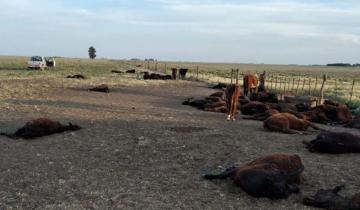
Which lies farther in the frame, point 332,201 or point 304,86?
point 304,86

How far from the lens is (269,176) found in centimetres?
873

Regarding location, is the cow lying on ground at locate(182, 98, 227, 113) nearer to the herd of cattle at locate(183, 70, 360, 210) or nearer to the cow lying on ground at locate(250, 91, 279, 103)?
the herd of cattle at locate(183, 70, 360, 210)

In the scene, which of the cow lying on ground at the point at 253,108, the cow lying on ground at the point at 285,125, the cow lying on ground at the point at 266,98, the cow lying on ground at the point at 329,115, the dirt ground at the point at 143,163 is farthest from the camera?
the cow lying on ground at the point at 266,98

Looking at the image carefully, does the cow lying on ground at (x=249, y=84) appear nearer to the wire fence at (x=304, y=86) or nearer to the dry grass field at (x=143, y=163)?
the wire fence at (x=304, y=86)

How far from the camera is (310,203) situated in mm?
8484

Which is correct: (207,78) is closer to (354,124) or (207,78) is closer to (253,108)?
(253,108)

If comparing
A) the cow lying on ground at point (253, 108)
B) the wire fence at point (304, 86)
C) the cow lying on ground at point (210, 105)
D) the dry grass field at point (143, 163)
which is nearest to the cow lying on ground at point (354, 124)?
the dry grass field at point (143, 163)

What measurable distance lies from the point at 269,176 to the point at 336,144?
14.8 ft

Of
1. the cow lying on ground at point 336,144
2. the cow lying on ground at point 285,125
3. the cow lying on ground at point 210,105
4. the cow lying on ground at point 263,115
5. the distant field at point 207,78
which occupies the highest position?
the cow lying on ground at point 336,144

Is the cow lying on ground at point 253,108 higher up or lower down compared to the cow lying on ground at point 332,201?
lower down

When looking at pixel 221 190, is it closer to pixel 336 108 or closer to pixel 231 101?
pixel 231 101

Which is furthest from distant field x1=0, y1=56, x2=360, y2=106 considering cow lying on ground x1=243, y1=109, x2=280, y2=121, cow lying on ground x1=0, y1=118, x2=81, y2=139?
cow lying on ground x1=0, y1=118, x2=81, y2=139

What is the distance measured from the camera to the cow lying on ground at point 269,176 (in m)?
8.66

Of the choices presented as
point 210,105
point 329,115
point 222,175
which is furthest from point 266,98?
point 222,175
